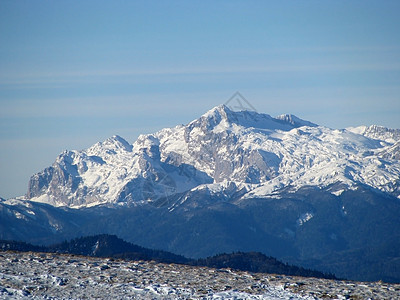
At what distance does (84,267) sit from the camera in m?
79.0

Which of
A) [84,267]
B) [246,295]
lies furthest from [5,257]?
[246,295]

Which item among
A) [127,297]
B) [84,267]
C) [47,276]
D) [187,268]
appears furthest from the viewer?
[187,268]

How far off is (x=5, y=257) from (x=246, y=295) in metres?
28.5

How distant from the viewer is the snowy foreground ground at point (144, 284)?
69688mm

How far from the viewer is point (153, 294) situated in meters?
69.9

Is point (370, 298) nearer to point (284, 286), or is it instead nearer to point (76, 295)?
point (284, 286)

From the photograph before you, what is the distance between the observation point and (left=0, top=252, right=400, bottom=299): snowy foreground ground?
69.7m

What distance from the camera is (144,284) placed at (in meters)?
72.9

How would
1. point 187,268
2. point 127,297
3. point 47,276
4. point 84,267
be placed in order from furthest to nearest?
point 187,268 < point 84,267 < point 47,276 < point 127,297

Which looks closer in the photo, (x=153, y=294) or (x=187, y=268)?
(x=153, y=294)

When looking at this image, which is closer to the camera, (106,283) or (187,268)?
(106,283)

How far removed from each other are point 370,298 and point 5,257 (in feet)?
129

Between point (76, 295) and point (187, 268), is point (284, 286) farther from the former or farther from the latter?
point (76, 295)

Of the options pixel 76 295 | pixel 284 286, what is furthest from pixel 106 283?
pixel 284 286
